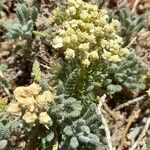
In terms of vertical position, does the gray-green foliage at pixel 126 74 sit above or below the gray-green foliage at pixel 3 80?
above

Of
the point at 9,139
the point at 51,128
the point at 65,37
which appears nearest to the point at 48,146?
the point at 51,128

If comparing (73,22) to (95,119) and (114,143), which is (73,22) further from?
(114,143)

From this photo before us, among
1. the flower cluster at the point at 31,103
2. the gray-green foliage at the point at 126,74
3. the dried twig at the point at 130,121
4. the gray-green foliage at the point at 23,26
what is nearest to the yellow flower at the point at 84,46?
the flower cluster at the point at 31,103

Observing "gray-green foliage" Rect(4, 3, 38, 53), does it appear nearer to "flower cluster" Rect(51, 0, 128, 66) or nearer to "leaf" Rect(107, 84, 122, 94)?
"flower cluster" Rect(51, 0, 128, 66)

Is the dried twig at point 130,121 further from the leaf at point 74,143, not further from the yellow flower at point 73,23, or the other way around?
the yellow flower at point 73,23

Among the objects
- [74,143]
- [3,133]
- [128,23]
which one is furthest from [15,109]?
[128,23]

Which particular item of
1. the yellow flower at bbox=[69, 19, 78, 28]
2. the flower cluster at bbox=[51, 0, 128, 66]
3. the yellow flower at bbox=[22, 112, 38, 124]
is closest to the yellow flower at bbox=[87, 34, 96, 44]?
the flower cluster at bbox=[51, 0, 128, 66]
